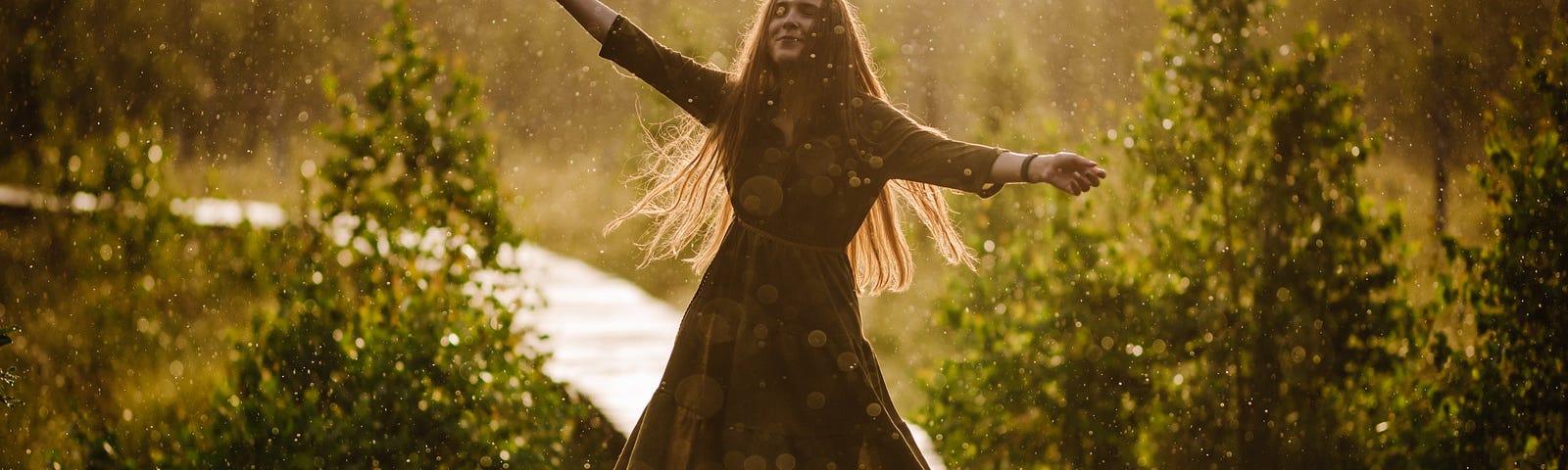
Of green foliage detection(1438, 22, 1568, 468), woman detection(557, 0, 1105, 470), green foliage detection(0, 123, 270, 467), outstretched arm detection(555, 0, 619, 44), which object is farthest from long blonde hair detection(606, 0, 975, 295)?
green foliage detection(0, 123, 270, 467)

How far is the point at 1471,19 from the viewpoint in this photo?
848 centimetres

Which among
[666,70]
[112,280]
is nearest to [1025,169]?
[666,70]

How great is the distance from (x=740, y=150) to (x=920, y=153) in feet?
1.39

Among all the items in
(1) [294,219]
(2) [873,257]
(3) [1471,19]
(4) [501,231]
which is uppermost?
(3) [1471,19]

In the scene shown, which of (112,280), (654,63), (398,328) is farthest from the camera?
(112,280)

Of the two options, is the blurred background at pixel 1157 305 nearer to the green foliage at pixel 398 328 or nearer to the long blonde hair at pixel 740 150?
the green foliage at pixel 398 328

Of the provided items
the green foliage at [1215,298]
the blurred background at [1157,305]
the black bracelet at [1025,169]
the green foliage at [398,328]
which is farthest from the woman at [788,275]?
the green foliage at [1215,298]

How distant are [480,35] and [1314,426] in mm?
26191

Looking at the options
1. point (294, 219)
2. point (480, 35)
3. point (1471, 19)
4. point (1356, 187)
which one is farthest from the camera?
point (480, 35)

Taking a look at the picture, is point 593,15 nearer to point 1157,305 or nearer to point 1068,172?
point 1068,172

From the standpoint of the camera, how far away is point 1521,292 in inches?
155

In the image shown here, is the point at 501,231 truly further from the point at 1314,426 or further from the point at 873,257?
the point at 1314,426

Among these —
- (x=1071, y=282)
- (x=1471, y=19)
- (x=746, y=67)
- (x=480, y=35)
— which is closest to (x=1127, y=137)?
(x=1071, y=282)

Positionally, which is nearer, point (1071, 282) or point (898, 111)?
point (898, 111)
